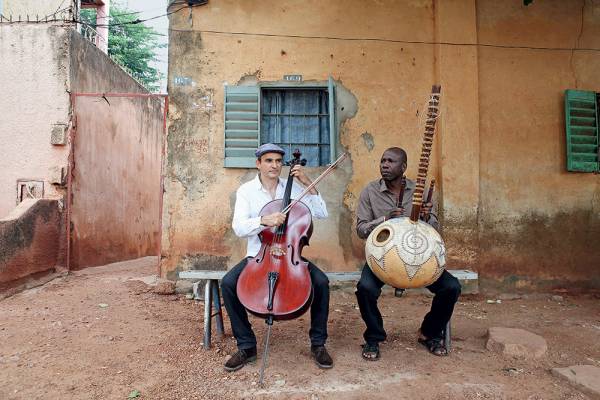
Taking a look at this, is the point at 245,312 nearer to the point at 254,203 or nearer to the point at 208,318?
the point at 208,318

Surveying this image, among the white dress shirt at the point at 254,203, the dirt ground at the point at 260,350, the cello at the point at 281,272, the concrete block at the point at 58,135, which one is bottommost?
the dirt ground at the point at 260,350

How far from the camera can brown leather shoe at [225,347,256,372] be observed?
2791mm

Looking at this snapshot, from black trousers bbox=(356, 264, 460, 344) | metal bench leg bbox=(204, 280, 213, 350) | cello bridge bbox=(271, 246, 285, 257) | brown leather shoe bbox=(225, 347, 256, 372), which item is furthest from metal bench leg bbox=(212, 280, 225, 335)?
black trousers bbox=(356, 264, 460, 344)

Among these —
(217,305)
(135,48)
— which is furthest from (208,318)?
(135,48)

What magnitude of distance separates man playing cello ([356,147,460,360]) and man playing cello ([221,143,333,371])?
11.4 inches

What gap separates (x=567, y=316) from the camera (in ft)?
14.1

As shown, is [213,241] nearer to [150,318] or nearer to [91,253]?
[150,318]

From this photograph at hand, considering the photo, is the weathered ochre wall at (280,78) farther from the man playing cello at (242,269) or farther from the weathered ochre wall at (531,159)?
the man playing cello at (242,269)

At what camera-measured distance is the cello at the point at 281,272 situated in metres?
2.58

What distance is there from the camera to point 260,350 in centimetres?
315

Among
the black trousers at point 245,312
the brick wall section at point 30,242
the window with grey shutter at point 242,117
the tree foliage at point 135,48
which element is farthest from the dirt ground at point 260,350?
the tree foliage at point 135,48

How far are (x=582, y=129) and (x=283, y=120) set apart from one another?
346 centimetres

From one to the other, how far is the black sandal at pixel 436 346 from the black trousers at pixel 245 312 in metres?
0.80

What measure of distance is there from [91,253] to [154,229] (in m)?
3.60
